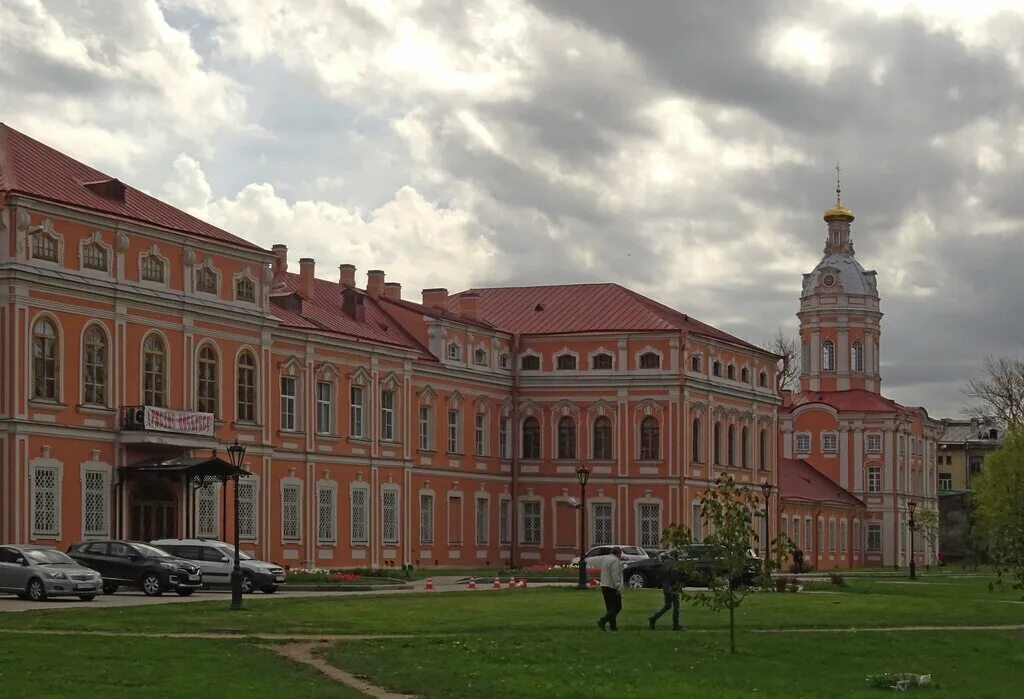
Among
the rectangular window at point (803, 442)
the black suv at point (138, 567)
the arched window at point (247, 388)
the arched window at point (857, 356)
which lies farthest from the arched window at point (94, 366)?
the arched window at point (857, 356)

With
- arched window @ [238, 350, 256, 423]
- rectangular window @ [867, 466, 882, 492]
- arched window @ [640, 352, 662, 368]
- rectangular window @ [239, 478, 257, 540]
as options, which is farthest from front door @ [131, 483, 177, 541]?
rectangular window @ [867, 466, 882, 492]

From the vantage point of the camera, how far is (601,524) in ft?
284

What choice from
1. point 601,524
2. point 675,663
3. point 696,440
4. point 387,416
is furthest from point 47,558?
point 696,440

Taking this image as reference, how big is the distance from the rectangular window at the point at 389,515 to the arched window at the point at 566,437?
13.3 metres

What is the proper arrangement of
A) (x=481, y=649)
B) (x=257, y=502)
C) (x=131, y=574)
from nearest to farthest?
(x=481, y=649) → (x=131, y=574) → (x=257, y=502)

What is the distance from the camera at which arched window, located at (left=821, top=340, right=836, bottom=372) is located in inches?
4865

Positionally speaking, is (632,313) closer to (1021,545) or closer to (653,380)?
(653,380)

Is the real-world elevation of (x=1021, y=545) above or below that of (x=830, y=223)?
below

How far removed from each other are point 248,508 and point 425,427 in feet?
54.5

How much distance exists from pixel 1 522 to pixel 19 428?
9.18ft

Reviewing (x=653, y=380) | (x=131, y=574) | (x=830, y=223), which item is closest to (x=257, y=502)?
(x=131, y=574)

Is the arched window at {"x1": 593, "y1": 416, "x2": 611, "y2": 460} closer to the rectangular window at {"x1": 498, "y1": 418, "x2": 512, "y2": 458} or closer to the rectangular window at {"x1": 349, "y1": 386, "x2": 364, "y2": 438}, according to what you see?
the rectangular window at {"x1": 498, "y1": 418, "x2": 512, "y2": 458}

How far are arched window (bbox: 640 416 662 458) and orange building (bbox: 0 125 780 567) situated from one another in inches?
2.6

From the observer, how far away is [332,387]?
72.4 metres
